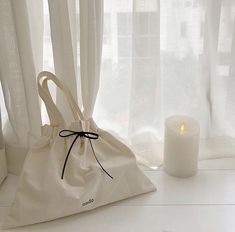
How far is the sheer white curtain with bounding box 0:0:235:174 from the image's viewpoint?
69 cm

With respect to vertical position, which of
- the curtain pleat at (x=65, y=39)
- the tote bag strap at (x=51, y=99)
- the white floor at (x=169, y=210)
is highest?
the curtain pleat at (x=65, y=39)

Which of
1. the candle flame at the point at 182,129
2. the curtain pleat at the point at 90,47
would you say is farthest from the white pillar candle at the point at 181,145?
the curtain pleat at the point at 90,47

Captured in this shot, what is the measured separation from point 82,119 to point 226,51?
33 cm

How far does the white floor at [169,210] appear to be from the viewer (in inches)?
25.9

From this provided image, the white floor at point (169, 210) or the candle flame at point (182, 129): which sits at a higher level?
the candle flame at point (182, 129)

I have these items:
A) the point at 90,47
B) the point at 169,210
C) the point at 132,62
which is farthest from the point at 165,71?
the point at 169,210

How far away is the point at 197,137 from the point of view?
77 cm

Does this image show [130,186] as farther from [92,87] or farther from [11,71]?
[11,71]

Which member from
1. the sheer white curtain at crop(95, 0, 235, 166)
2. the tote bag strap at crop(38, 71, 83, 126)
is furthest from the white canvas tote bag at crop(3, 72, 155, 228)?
the sheer white curtain at crop(95, 0, 235, 166)

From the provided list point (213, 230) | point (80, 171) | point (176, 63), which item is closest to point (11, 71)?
point (80, 171)

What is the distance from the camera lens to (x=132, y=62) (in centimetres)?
78

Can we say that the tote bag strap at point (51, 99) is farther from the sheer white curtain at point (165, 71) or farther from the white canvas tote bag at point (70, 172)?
the sheer white curtain at point (165, 71)

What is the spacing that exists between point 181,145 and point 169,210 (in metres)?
0.14

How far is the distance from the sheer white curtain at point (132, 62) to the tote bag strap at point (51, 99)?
0.10 ft
